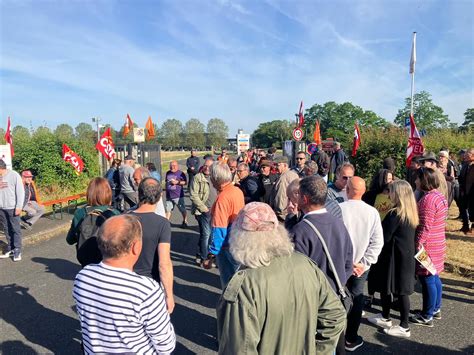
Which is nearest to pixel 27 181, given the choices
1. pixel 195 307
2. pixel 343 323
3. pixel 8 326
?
pixel 8 326

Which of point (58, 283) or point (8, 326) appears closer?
point (8, 326)

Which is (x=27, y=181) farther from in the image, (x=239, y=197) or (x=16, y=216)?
(x=239, y=197)

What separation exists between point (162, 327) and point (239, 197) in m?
2.01

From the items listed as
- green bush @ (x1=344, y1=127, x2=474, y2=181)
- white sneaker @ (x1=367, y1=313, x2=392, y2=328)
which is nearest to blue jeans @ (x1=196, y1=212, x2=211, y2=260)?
white sneaker @ (x1=367, y1=313, x2=392, y2=328)

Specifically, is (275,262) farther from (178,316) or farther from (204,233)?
(204,233)

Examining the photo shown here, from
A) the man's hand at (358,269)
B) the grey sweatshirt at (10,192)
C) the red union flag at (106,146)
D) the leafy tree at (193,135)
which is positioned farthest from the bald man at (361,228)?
the leafy tree at (193,135)

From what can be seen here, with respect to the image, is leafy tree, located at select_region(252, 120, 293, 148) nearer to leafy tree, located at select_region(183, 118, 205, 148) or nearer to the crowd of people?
leafy tree, located at select_region(183, 118, 205, 148)

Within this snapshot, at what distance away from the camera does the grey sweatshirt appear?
6016 mm

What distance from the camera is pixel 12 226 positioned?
6.19 m

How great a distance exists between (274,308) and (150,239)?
1.48m

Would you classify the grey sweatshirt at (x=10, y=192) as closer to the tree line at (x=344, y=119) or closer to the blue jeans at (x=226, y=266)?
the blue jeans at (x=226, y=266)

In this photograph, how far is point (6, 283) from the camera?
17.3ft

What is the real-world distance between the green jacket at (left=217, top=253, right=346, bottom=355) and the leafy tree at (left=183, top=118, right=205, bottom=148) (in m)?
99.9

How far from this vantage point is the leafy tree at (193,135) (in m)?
105
